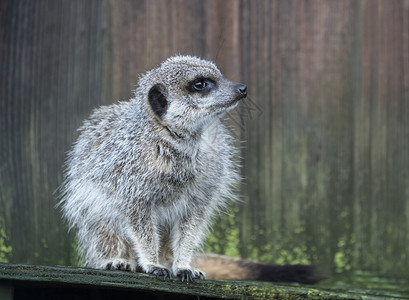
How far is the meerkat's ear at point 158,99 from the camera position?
444 centimetres

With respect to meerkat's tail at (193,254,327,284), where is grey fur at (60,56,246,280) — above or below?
above

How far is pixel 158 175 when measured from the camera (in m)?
4.38

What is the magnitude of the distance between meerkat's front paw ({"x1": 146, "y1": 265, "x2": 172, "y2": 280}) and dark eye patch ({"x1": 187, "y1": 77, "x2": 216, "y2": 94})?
1098 millimetres

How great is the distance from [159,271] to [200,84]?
3.83 feet

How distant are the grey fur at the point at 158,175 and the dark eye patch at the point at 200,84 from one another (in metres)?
0.01

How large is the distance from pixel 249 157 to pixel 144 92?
107 centimetres

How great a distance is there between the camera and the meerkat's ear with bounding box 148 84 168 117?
4.44 metres

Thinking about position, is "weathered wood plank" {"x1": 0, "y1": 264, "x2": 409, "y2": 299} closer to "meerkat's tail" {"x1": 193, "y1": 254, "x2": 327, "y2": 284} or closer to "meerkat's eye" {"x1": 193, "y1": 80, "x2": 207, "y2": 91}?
"meerkat's tail" {"x1": 193, "y1": 254, "x2": 327, "y2": 284}

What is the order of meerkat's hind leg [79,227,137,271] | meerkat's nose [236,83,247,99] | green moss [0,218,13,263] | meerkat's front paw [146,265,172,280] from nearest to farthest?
meerkat's front paw [146,265,172,280]
meerkat's nose [236,83,247,99]
meerkat's hind leg [79,227,137,271]
green moss [0,218,13,263]

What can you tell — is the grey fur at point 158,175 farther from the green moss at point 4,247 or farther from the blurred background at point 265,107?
the green moss at point 4,247

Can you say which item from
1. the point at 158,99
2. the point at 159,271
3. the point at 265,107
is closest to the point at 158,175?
the point at 158,99

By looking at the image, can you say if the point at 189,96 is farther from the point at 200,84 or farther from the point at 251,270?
the point at 251,270

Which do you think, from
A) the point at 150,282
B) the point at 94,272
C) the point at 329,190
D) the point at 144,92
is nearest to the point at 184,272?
the point at 150,282

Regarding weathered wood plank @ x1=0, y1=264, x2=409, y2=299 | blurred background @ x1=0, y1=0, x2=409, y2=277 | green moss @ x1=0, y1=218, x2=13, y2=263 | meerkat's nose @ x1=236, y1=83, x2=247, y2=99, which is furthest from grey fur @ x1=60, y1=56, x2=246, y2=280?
green moss @ x1=0, y1=218, x2=13, y2=263
